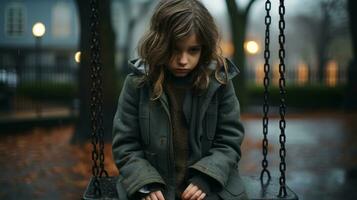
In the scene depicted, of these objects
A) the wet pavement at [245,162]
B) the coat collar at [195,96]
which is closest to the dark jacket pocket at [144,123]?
the coat collar at [195,96]

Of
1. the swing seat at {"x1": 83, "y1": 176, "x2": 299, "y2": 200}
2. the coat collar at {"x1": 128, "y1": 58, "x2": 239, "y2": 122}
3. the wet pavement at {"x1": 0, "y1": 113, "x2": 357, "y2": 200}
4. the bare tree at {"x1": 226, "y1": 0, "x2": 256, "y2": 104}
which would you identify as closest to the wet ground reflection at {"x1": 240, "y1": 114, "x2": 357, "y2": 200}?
the wet pavement at {"x1": 0, "y1": 113, "x2": 357, "y2": 200}

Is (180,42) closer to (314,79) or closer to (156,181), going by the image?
(156,181)

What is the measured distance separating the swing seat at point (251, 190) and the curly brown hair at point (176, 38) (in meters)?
0.64

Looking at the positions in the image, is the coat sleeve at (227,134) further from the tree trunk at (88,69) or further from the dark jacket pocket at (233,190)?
the tree trunk at (88,69)

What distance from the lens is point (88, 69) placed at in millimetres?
8344

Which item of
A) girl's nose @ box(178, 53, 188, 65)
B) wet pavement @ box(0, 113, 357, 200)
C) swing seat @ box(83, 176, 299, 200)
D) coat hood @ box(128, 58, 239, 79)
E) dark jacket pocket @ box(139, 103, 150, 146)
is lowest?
wet pavement @ box(0, 113, 357, 200)

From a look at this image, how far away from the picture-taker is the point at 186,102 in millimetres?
2285

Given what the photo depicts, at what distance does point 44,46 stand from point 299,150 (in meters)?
30.0

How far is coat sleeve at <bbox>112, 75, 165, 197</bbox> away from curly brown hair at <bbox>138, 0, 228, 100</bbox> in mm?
129

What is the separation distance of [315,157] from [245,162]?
120cm

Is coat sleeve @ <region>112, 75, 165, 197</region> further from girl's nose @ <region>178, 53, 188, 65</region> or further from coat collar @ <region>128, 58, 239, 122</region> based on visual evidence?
girl's nose @ <region>178, 53, 188, 65</region>

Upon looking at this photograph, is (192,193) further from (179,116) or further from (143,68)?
(143,68)

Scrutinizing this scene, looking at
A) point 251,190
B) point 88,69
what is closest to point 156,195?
point 251,190

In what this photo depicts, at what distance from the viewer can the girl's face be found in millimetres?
2176
